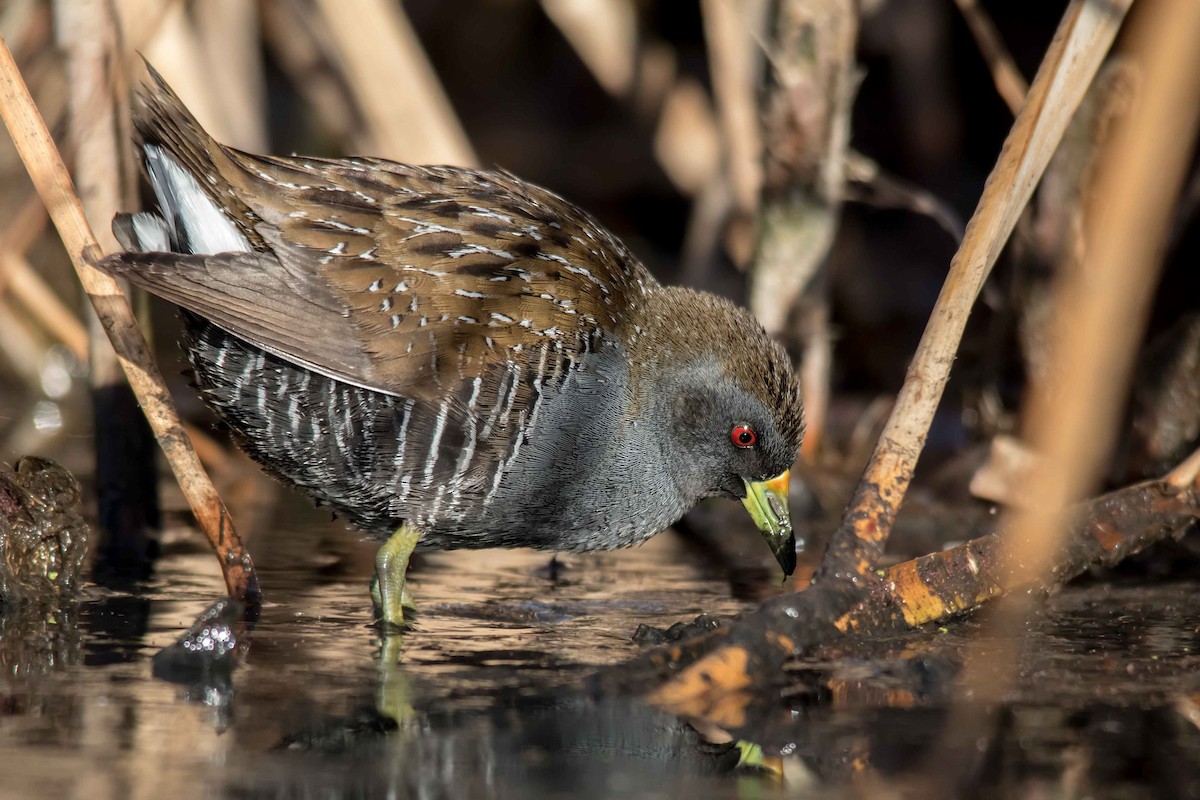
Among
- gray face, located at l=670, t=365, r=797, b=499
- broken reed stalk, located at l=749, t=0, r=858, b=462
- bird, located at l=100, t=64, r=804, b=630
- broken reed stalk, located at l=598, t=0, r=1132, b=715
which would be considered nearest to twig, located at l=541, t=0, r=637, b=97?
broken reed stalk, located at l=749, t=0, r=858, b=462

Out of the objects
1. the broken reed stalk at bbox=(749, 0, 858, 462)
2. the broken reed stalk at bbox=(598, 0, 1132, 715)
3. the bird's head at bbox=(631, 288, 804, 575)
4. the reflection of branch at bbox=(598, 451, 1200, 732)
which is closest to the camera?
the reflection of branch at bbox=(598, 451, 1200, 732)

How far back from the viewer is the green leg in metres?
3.69

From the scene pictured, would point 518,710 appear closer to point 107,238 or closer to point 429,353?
point 429,353

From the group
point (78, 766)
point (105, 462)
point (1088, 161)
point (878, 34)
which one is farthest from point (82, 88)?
point (878, 34)

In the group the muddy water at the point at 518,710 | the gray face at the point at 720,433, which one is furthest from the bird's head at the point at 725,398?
the muddy water at the point at 518,710

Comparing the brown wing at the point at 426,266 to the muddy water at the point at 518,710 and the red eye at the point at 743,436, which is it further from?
the muddy water at the point at 518,710

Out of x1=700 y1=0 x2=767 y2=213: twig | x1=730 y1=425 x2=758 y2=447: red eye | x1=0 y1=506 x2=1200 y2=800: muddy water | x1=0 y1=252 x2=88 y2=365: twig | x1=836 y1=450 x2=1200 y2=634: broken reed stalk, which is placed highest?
x1=700 y1=0 x2=767 y2=213: twig

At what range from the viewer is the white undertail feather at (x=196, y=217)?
3713 millimetres

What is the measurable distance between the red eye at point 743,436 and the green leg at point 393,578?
34.6 inches

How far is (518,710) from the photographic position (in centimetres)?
284

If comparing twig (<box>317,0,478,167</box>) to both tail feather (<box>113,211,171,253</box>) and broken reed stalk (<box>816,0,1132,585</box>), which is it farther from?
broken reed stalk (<box>816,0,1132,585</box>)

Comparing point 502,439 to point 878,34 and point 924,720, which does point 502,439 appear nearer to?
point 924,720

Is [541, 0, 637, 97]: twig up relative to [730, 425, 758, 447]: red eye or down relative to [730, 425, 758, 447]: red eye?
up

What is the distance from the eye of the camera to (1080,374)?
2658 mm
